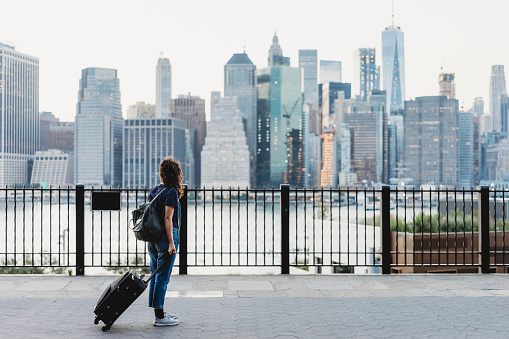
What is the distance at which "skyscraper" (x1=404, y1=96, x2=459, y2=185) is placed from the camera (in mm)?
159000

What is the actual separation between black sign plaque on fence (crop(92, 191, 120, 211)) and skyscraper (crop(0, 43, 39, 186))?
146109mm

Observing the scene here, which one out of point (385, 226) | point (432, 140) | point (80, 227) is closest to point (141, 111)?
point (432, 140)

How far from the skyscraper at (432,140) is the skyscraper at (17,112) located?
4287 inches

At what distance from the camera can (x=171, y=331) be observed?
5453mm

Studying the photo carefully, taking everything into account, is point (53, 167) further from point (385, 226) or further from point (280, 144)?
point (385, 226)

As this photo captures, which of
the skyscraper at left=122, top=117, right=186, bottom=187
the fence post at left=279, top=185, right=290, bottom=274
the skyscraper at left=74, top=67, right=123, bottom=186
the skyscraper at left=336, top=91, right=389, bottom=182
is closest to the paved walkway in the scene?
the fence post at left=279, top=185, right=290, bottom=274

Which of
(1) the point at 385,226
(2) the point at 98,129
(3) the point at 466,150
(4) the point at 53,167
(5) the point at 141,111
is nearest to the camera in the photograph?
(1) the point at 385,226

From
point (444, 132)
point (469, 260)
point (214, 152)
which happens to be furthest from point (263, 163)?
point (469, 260)

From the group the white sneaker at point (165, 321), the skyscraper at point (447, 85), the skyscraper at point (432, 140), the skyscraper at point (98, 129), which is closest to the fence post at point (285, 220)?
the white sneaker at point (165, 321)

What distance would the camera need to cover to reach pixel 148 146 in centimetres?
16025

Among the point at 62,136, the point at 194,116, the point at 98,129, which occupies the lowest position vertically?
the point at 62,136

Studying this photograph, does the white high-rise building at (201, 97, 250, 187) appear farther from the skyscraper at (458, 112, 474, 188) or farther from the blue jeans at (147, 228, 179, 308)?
the blue jeans at (147, 228, 179, 308)

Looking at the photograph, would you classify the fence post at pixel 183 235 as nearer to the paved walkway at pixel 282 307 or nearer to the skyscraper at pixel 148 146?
the paved walkway at pixel 282 307

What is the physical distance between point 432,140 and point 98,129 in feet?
335
